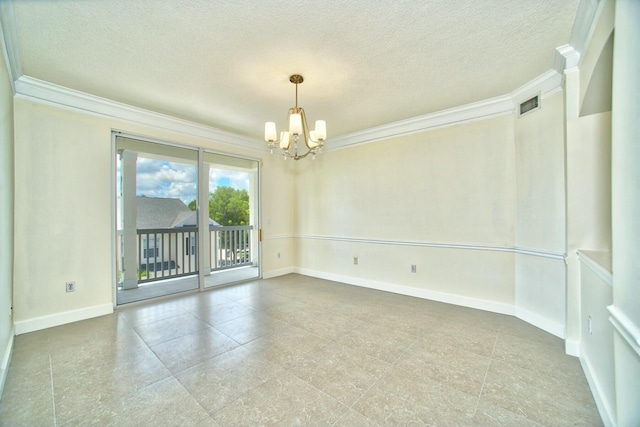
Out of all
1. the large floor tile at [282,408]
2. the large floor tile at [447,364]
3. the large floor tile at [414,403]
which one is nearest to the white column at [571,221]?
the large floor tile at [447,364]

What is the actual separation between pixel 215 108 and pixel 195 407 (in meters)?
3.26

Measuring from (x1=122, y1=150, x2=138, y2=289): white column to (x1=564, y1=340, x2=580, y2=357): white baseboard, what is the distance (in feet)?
18.4

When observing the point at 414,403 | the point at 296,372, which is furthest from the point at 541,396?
the point at 296,372

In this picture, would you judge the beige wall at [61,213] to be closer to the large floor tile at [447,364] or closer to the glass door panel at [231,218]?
the glass door panel at [231,218]

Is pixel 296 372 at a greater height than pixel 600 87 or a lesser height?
lesser

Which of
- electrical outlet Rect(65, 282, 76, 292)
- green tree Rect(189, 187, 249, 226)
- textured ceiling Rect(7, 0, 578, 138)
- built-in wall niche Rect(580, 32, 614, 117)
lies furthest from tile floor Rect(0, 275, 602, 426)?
textured ceiling Rect(7, 0, 578, 138)

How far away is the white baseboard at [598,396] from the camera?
1467mm

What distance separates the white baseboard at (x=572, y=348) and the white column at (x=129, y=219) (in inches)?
220

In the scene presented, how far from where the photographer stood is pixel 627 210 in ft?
3.84

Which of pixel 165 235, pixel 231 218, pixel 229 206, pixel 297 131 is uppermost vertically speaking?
pixel 297 131

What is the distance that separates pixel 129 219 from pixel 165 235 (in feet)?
2.22

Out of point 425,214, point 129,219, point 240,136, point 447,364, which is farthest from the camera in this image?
point 240,136

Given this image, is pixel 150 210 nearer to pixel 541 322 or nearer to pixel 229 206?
pixel 229 206

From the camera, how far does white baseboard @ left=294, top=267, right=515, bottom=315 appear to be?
10.9 ft
